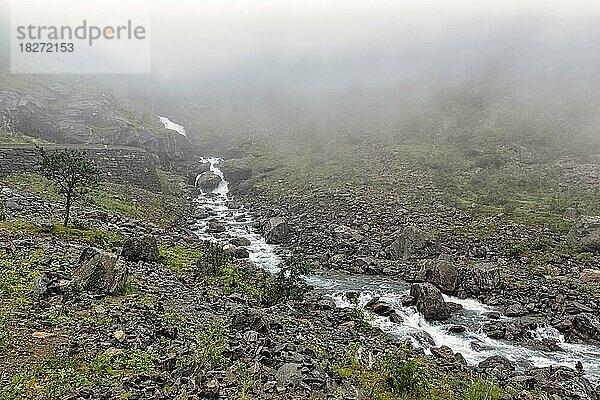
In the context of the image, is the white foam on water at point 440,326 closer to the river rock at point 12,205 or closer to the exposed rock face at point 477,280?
the exposed rock face at point 477,280

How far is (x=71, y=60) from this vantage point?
114000 millimetres

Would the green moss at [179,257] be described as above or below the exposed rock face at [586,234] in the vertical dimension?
below

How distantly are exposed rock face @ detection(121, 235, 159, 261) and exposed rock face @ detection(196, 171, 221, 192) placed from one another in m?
37.4

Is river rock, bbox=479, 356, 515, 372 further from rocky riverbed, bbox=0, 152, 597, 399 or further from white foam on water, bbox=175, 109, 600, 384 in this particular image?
A: white foam on water, bbox=175, 109, 600, 384

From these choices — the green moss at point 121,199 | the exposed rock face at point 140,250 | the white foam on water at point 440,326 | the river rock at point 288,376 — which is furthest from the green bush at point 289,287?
the green moss at point 121,199

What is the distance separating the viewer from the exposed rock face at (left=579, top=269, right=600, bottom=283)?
97.0 feet

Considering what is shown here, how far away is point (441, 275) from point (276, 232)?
1709 cm

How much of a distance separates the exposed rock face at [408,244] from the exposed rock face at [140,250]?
1873 centimetres

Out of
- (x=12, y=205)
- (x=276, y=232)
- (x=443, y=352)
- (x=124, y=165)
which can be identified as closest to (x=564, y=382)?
(x=443, y=352)

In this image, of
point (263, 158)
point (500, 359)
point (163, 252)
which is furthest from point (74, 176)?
point (263, 158)

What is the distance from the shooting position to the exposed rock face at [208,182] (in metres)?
64.9

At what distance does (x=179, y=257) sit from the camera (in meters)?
30.4

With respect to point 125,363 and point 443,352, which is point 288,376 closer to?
point 125,363

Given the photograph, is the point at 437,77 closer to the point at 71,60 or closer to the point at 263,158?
the point at 263,158
